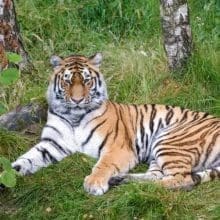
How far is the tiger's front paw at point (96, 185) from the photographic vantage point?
539 centimetres

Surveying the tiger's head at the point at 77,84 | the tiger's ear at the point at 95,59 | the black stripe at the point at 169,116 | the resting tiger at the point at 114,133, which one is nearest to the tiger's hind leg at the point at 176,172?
the resting tiger at the point at 114,133

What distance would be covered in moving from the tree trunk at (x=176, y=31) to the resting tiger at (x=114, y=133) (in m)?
0.93

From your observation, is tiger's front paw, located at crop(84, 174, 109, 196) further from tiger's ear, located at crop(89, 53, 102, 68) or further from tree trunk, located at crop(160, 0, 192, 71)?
tree trunk, located at crop(160, 0, 192, 71)

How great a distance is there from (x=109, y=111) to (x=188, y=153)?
2.66 ft

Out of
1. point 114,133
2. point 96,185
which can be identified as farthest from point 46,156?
point 96,185

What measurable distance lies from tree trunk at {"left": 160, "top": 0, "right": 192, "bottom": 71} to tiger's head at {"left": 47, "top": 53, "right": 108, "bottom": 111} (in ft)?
3.54

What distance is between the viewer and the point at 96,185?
5410mm

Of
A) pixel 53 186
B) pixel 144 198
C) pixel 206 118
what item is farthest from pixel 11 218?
pixel 206 118

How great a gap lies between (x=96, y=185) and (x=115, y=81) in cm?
215

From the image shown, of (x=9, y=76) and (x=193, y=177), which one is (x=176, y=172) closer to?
(x=193, y=177)

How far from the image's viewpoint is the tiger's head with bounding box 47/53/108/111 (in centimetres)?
601

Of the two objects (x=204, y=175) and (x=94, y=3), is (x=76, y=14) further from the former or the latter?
(x=204, y=175)

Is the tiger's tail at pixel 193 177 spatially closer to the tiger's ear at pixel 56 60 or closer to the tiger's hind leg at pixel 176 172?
the tiger's hind leg at pixel 176 172

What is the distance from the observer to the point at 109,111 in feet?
20.2
